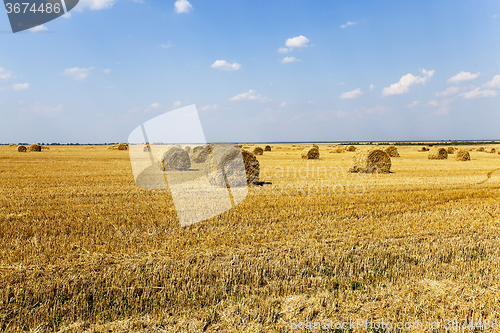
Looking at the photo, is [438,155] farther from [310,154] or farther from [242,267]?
[242,267]

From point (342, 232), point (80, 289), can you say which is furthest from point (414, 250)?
point (80, 289)

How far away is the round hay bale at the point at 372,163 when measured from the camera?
17094mm

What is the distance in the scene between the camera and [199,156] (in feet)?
75.3

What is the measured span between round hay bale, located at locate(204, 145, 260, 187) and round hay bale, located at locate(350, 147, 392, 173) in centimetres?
760

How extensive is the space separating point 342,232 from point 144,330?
13.6 feet

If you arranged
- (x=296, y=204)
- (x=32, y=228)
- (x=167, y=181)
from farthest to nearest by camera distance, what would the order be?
1. (x=167, y=181)
2. (x=296, y=204)
3. (x=32, y=228)

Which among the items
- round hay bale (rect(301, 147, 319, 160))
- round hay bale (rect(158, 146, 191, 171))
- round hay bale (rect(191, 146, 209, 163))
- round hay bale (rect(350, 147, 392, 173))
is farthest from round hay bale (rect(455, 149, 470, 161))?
round hay bale (rect(158, 146, 191, 171))

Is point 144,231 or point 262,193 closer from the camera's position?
point 144,231

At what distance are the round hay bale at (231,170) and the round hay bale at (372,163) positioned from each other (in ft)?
24.9

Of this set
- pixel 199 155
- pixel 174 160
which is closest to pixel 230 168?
pixel 174 160

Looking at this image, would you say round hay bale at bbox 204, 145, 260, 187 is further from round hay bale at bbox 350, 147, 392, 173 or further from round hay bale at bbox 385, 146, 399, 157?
round hay bale at bbox 385, 146, 399, 157

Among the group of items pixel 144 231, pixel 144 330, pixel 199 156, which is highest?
pixel 199 156

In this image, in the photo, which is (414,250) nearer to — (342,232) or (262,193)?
(342,232)

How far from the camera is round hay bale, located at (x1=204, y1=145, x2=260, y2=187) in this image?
11.9 meters
